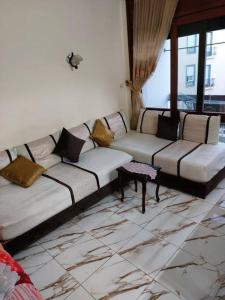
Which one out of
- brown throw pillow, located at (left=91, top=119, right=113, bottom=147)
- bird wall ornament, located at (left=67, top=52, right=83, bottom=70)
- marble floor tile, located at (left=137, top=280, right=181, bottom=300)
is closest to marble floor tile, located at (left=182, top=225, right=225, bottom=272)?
marble floor tile, located at (left=137, top=280, right=181, bottom=300)

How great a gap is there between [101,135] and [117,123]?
510 millimetres

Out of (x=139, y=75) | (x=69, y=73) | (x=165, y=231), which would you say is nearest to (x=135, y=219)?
(x=165, y=231)

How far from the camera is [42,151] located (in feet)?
9.86

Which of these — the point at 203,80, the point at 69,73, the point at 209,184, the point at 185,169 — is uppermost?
the point at 69,73

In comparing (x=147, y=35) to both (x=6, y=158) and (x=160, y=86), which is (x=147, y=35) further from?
(x=6, y=158)

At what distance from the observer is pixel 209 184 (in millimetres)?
2812

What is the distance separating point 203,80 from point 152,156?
4.68ft

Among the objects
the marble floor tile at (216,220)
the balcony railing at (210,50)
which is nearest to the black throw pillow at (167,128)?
the balcony railing at (210,50)

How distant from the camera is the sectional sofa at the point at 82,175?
220 centimetres

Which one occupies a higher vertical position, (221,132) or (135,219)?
(221,132)

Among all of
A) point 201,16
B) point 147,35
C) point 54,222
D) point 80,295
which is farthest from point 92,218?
point 201,16

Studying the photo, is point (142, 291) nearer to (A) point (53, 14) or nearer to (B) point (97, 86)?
(B) point (97, 86)

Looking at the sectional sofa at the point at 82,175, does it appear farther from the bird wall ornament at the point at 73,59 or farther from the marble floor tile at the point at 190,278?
the marble floor tile at the point at 190,278

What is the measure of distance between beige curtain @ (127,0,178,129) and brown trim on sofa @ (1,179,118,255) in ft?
6.57
